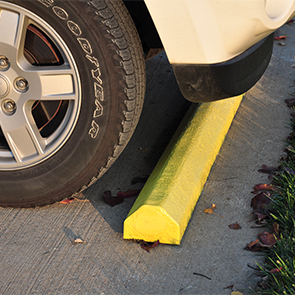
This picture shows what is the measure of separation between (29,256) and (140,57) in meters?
1.26

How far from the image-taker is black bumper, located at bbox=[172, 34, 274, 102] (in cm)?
204

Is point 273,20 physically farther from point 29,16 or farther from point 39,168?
point 39,168

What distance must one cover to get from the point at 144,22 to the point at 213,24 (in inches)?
25.8

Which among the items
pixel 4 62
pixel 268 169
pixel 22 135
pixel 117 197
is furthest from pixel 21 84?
pixel 268 169

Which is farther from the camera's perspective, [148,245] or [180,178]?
[180,178]

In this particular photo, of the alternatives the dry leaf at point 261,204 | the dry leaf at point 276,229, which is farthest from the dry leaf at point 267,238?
the dry leaf at point 261,204

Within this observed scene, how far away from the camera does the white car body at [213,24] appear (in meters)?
1.86

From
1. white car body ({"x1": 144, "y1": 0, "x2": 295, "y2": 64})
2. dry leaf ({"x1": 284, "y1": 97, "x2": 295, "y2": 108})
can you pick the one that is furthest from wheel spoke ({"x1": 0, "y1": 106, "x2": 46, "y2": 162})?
dry leaf ({"x1": 284, "y1": 97, "x2": 295, "y2": 108})

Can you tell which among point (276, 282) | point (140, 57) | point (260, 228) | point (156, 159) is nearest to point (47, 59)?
point (140, 57)

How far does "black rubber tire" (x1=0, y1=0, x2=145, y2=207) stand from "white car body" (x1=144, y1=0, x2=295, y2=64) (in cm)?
28

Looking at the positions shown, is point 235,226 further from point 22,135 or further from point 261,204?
point 22,135

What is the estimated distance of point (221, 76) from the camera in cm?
206

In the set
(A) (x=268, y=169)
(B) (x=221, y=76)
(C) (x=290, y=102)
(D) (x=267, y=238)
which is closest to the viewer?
(B) (x=221, y=76)

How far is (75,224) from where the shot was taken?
95.4 inches
